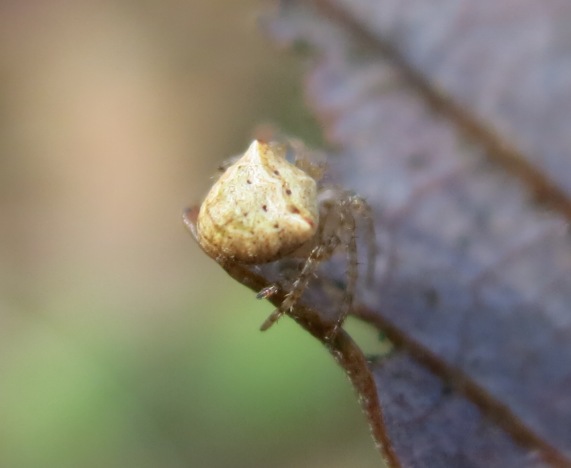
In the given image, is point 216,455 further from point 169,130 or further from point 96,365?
point 169,130

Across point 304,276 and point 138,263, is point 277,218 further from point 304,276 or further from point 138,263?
point 138,263

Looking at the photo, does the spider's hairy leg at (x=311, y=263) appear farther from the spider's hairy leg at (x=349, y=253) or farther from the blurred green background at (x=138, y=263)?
the blurred green background at (x=138, y=263)

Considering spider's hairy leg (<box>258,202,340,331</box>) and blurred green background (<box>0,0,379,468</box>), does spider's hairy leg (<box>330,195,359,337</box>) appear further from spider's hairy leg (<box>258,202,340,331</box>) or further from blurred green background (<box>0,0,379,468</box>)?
blurred green background (<box>0,0,379,468</box>)

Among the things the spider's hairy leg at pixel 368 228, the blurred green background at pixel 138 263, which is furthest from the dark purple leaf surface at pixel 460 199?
the blurred green background at pixel 138 263

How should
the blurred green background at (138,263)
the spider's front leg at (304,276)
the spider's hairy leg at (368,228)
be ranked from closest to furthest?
the spider's front leg at (304,276) < the spider's hairy leg at (368,228) < the blurred green background at (138,263)

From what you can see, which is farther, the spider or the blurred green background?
the blurred green background

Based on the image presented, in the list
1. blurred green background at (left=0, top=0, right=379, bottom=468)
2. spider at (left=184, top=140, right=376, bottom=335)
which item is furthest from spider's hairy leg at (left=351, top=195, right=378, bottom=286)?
blurred green background at (left=0, top=0, right=379, bottom=468)

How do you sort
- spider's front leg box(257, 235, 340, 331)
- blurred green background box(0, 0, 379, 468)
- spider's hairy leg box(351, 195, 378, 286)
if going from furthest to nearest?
blurred green background box(0, 0, 379, 468), spider's hairy leg box(351, 195, 378, 286), spider's front leg box(257, 235, 340, 331)
